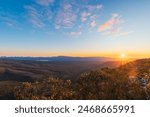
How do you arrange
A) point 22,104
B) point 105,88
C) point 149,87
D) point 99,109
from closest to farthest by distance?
point 99,109 < point 22,104 < point 149,87 < point 105,88

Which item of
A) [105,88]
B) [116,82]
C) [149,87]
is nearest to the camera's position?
[149,87]

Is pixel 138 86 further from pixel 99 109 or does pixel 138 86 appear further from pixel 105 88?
pixel 99 109

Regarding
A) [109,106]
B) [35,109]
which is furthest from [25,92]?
[109,106]

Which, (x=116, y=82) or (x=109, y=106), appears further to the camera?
(x=116, y=82)

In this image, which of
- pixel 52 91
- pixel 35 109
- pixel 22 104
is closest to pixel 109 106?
pixel 35 109

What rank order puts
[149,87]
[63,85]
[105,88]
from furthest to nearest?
[63,85] → [105,88] → [149,87]

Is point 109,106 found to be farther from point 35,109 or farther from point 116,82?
point 116,82

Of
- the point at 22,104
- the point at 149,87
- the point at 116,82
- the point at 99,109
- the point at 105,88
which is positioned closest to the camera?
the point at 99,109

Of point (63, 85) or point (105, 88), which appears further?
point (63, 85)
